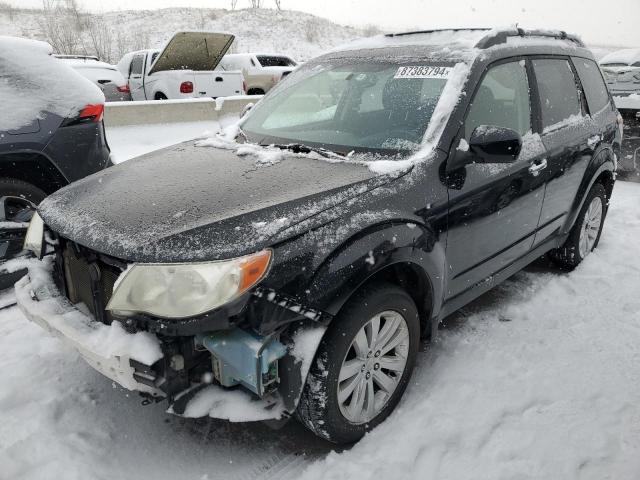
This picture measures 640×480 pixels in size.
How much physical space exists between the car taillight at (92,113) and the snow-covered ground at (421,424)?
1725mm

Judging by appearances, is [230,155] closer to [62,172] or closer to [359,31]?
[62,172]

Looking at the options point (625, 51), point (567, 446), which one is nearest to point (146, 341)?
point (567, 446)

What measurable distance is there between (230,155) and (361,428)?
5.09 feet

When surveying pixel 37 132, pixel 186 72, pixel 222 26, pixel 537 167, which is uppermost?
pixel 537 167

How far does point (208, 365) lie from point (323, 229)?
0.70 metres

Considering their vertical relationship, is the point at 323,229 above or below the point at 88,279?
above

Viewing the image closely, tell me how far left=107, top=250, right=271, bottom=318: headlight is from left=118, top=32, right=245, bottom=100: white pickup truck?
36.4 feet

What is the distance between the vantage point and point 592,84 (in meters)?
4.12

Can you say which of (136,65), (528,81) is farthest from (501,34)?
(136,65)

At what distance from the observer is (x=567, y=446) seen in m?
2.39

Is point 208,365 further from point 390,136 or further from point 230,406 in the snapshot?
point 390,136

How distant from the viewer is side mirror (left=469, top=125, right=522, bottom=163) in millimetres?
2533

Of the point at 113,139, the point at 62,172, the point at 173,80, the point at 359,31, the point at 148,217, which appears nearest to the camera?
the point at 148,217

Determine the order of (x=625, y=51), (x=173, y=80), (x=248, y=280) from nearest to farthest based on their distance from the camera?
(x=248, y=280)
(x=173, y=80)
(x=625, y=51)
